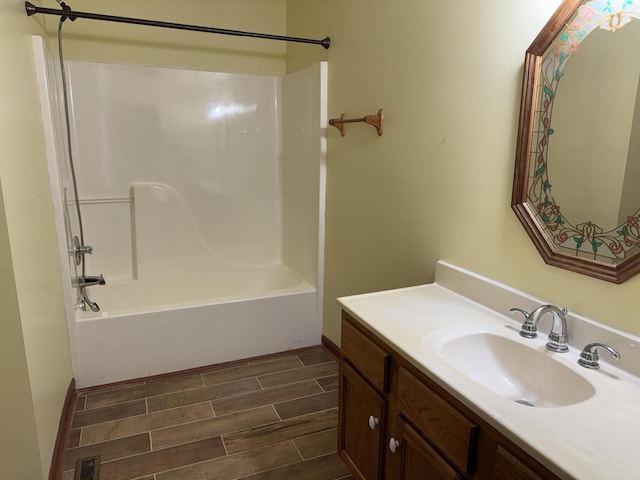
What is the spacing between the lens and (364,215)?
247cm

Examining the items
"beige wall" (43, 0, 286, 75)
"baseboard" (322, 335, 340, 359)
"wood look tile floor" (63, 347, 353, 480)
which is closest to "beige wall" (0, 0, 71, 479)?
"wood look tile floor" (63, 347, 353, 480)

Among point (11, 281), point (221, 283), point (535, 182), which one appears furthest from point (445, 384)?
point (221, 283)

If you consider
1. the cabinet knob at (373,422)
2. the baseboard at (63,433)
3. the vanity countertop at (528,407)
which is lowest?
the baseboard at (63,433)

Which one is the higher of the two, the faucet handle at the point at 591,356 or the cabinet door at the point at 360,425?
the faucet handle at the point at 591,356

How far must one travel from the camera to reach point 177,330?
2.68 m

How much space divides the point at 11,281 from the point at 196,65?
224 centimetres

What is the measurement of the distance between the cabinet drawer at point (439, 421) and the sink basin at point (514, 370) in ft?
0.42

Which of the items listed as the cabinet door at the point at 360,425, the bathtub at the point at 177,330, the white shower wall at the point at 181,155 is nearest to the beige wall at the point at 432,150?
the bathtub at the point at 177,330

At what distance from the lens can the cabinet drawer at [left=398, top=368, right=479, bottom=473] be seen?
109 cm

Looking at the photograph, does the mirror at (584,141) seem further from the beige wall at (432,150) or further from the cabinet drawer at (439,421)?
the cabinet drawer at (439,421)

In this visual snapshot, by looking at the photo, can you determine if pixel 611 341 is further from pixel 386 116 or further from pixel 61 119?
pixel 61 119

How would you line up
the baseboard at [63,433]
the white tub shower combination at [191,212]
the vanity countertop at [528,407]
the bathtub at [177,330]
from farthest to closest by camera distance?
the white tub shower combination at [191,212] → the bathtub at [177,330] → the baseboard at [63,433] → the vanity countertop at [528,407]

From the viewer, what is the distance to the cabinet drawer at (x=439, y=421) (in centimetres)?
109

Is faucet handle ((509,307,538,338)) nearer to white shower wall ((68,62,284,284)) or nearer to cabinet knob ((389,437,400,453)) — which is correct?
cabinet knob ((389,437,400,453))
